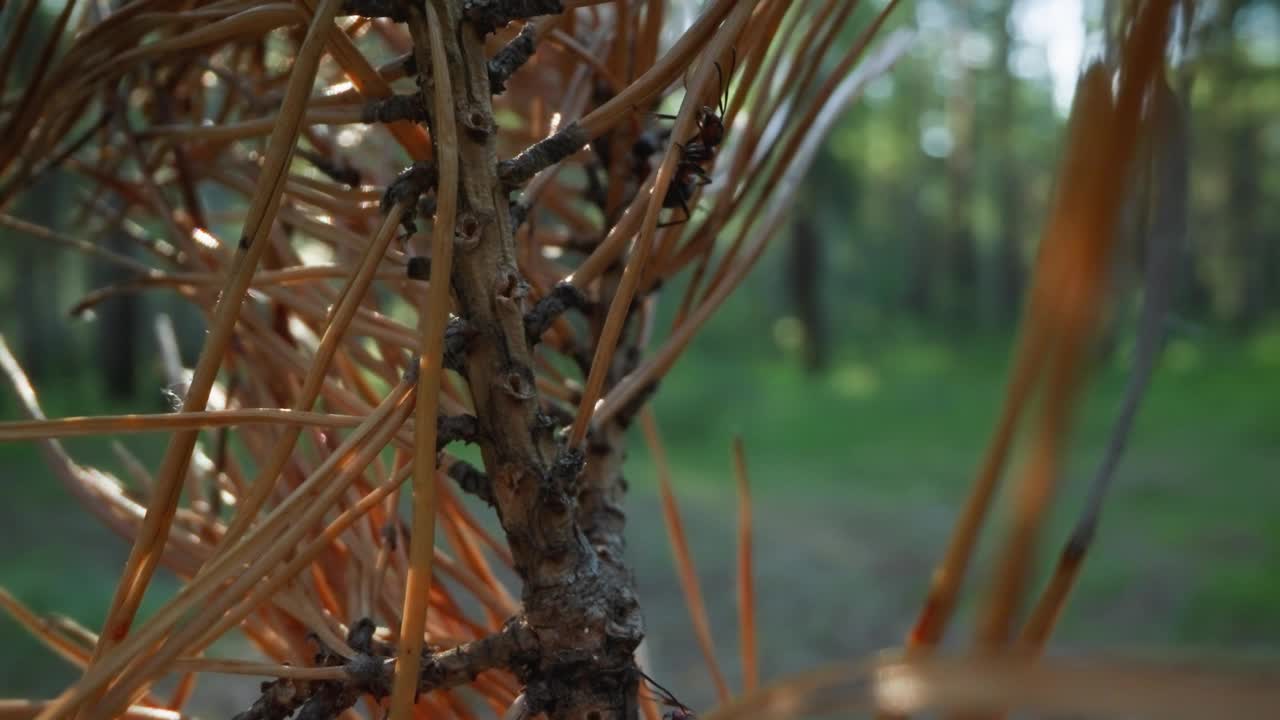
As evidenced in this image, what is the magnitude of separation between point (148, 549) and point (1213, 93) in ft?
25.0

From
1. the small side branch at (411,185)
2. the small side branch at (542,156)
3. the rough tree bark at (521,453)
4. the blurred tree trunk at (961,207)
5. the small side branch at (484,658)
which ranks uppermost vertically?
the blurred tree trunk at (961,207)

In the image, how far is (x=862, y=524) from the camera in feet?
11.2

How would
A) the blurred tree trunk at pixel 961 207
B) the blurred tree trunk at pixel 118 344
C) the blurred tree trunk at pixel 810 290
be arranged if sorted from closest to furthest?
the blurred tree trunk at pixel 118 344, the blurred tree trunk at pixel 810 290, the blurred tree trunk at pixel 961 207

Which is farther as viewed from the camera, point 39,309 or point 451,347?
point 39,309

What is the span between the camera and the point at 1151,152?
0.13 meters

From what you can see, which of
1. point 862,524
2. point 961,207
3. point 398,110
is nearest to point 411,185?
point 398,110

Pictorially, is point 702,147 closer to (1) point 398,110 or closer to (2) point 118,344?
(1) point 398,110

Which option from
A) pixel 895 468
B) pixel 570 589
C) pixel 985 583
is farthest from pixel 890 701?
pixel 895 468

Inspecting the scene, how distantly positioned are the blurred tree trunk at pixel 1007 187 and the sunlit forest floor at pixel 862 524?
4.83m

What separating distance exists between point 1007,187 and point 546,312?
12074 millimetres

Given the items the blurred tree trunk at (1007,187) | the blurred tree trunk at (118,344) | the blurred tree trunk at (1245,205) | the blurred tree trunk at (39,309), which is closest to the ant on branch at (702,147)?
the blurred tree trunk at (118,344)

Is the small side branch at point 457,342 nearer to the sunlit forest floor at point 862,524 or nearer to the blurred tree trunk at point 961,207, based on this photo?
the sunlit forest floor at point 862,524

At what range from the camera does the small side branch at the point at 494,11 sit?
8.9 inches

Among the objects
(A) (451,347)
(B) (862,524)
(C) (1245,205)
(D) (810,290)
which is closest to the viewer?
(A) (451,347)
